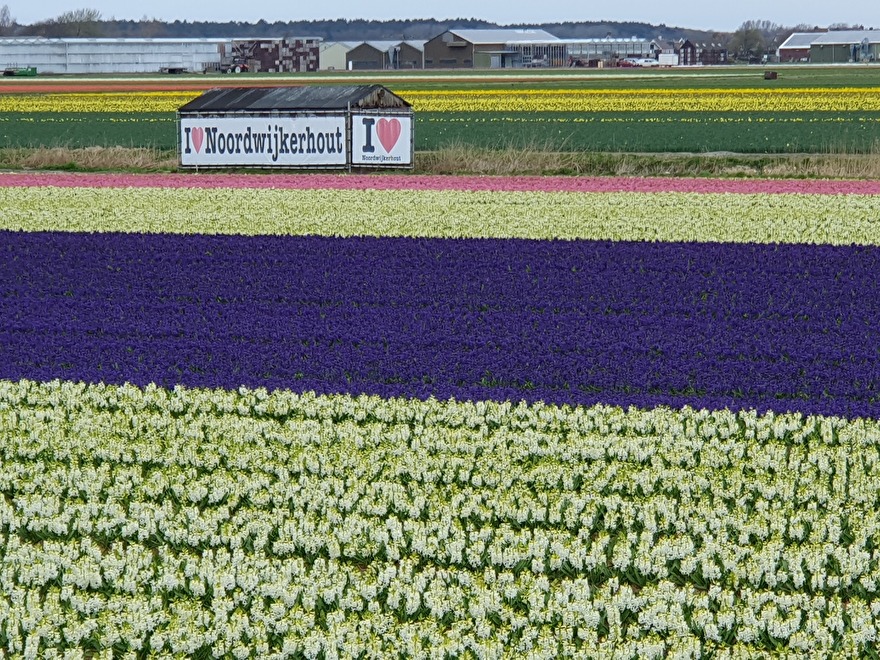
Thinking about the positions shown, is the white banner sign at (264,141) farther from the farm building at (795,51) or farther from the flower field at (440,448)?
the farm building at (795,51)

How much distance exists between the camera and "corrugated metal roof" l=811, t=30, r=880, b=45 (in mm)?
137750

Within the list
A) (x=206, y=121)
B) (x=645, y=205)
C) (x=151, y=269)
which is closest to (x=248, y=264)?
(x=151, y=269)

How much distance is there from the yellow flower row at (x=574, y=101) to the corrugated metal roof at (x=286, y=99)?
22.5 m

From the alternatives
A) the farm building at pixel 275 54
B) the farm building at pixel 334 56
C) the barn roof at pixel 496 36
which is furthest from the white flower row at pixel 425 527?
the farm building at pixel 334 56

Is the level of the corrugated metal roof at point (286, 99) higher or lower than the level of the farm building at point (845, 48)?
lower

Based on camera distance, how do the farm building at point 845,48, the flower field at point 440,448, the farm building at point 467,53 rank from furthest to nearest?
the farm building at point 467,53 → the farm building at point 845,48 → the flower field at point 440,448

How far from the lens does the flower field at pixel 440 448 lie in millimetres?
6742

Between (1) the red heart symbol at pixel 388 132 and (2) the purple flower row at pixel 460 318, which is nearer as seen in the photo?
(2) the purple flower row at pixel 460 318

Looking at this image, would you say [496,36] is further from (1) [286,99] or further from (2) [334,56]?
(1) [286,99]

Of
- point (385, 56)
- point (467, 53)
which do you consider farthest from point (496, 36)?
point (385, 56)

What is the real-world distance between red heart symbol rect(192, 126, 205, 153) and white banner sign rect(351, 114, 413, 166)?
11.3 feet

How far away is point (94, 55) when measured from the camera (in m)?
120

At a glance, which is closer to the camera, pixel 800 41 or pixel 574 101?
pixel 574 101

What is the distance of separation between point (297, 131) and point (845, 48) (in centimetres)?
12150
